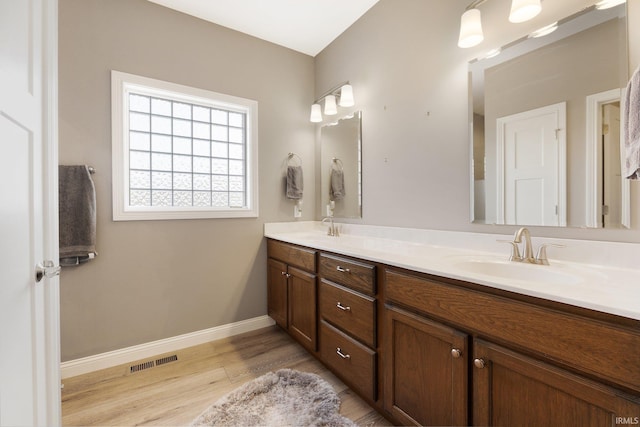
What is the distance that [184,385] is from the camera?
5.86 feet

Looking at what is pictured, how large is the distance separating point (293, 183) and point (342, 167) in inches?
20.2

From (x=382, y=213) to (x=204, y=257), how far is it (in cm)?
155

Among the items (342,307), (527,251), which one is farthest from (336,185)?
(527,251)

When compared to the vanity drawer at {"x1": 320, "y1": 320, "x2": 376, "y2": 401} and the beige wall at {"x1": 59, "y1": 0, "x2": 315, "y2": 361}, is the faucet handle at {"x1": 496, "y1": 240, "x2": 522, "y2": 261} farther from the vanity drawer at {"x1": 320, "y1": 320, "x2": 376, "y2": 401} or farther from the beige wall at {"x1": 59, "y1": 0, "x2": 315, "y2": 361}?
the beige wall at {"x1": 59, "y1": 0, "x2": 315, "y2": 361}

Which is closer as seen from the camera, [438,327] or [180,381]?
[438,327]

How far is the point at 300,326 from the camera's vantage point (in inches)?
81.9

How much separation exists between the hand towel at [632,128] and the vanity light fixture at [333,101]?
1.75 m

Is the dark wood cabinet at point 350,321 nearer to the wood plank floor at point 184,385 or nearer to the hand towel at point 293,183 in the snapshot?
the wood plank floor at point 184,385

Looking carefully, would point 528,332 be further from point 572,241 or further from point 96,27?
point 96,27

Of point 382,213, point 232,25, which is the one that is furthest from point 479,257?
point 232,25

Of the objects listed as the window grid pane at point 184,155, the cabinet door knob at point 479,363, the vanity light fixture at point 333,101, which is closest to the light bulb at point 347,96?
the vanity light fixture at point 333,101

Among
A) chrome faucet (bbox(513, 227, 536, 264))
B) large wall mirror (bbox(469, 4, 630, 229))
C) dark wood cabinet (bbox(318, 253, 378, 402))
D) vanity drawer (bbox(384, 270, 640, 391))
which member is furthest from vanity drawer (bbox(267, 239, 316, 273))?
chrome faucet (bbox(513, 227, 536, 264))

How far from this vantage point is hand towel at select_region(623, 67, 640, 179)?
86 centimetres

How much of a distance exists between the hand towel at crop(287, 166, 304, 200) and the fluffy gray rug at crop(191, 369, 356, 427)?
1.53 metres
